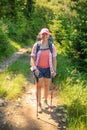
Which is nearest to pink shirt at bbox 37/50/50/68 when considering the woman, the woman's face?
the woman

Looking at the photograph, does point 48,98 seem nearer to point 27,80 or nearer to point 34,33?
point 27,80

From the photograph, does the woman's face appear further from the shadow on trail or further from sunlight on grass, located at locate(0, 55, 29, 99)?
sunlight on grass, located at locate(0, 55, 29, 99)

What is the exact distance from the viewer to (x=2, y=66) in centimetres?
1305

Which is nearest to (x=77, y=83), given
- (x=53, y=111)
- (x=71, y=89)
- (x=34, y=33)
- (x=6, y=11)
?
(x=71, y=89)

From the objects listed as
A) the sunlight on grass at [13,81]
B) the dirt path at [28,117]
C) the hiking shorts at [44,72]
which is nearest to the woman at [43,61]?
the hiking shorts at [44,72]

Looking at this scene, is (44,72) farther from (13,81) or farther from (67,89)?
(13,81)

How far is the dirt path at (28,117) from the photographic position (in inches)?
261

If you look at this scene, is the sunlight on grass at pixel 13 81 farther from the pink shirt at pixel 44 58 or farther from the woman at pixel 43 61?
the pink shirt at pixel 44 58

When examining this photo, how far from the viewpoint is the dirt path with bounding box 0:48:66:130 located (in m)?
6.62

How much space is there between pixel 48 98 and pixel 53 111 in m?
1.02

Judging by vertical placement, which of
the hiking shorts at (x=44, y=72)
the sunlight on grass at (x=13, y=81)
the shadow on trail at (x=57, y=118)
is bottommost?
the shadow on trail at (x=57, y=118)

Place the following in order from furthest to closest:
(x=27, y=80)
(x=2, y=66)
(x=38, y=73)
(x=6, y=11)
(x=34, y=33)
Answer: (x=34, y=33)
(x=6, y=11)
(x=2, y=66)
(x=27, y=80)
(x=38, y=73)

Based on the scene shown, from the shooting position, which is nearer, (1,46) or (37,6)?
(1,46)

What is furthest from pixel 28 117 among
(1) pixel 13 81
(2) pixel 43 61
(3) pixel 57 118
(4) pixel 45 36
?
(1) pixel 13 81
